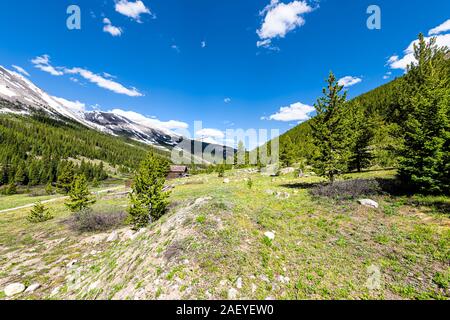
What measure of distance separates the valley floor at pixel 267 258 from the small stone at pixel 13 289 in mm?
346

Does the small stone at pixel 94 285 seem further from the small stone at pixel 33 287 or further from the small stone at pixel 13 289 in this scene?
the small stone at pixel 13 289

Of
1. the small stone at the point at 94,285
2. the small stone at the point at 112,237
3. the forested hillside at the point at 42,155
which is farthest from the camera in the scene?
the forested hillside at the point at 42,155

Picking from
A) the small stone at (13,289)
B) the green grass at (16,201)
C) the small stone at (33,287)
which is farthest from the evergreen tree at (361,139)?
the green grass at (16,201)

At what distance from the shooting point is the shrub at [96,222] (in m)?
19.3

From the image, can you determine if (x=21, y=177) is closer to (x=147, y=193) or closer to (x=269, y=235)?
(x=147, y=193)

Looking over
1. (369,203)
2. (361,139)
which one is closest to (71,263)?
(369,203)

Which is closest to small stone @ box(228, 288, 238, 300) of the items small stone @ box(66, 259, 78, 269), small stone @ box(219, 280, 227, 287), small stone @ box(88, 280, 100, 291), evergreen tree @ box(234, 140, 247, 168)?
small stone @ box(219, 280, 227, 287)

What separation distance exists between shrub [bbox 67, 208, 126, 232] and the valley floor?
337cm

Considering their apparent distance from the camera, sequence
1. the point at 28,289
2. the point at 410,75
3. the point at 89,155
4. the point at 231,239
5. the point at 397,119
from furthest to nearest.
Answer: the point at 89,155 → the point at 397,119 → the point at 410,75 → the point at 28,289 → the point at 231,239

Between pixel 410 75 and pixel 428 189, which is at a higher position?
pixel 410 75

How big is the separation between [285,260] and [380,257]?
13.9 feet

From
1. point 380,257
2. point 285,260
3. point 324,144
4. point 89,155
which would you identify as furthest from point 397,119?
point 89,155

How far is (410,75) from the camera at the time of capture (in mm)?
27016
